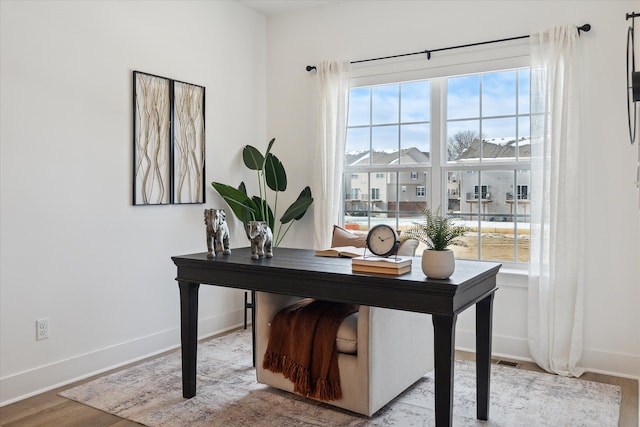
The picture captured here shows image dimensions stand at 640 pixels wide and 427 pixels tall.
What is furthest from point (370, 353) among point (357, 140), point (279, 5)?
point (279, 5)

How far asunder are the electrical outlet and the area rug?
375mm

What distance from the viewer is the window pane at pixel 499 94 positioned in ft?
12.8

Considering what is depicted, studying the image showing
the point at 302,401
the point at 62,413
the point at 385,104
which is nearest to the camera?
the point at 62,413

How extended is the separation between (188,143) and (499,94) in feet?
7.96

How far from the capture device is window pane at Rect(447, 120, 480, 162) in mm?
4039

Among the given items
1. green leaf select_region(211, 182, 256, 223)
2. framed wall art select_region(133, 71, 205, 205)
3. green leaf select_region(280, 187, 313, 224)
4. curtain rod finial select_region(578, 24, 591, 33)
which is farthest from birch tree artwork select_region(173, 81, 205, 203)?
curtain rod finial select_region(578, 24, 591, 33)

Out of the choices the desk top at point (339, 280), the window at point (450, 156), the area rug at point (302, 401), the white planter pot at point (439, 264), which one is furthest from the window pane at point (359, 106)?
the white planter pot at point (439, 264)

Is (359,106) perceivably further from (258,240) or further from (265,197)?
(258,240)

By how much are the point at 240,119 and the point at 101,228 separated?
1.71 meters

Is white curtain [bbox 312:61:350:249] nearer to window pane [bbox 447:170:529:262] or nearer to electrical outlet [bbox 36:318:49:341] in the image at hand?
window pane [bbox 447:170:529:262]

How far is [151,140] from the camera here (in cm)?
379

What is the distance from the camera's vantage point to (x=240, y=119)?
4.70 meters

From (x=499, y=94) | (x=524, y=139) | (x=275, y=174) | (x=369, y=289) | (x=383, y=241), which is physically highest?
(x=499, y=94)

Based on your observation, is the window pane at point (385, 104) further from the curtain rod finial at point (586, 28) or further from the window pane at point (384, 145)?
the curtain rod finial at point (586, 28)
